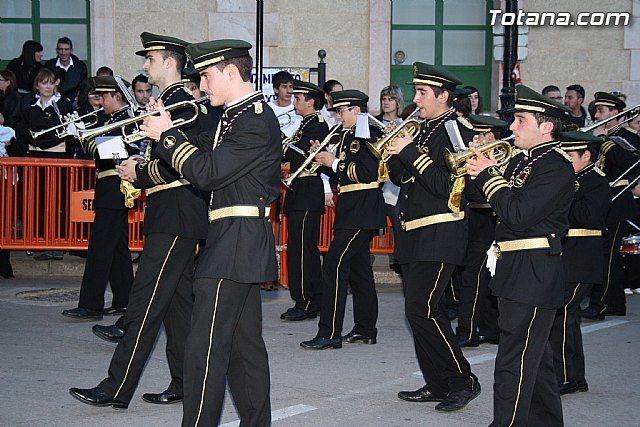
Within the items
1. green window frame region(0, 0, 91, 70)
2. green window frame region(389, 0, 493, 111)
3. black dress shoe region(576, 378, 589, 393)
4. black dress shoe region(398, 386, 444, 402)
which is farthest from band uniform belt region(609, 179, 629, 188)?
green window frame region(0, 0, 91, 70)

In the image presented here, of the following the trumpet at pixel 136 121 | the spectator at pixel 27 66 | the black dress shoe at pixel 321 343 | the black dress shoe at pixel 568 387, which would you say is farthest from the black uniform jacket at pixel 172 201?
the spectator at pixel 27 66

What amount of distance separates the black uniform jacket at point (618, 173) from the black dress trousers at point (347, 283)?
8.58 ft

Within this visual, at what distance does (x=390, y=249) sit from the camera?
12250 mm

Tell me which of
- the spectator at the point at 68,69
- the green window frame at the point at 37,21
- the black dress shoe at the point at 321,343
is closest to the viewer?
the black dress shoe at the point at 321,343

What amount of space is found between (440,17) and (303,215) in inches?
291

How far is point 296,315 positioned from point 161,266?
3386mm

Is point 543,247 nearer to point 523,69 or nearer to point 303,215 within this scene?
point 303,215

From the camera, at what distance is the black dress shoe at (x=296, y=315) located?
9.80 metres

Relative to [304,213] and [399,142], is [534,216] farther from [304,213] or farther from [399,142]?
[304,213]

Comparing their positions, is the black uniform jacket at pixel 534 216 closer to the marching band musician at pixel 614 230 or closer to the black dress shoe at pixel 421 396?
the black dress shoe at pixel 421 396

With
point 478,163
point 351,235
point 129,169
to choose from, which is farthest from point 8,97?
point 478,163

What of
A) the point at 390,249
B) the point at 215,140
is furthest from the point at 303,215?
the point at 215,140

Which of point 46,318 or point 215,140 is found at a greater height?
point 215,140

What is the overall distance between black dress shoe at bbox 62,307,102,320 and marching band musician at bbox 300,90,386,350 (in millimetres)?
2007
